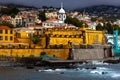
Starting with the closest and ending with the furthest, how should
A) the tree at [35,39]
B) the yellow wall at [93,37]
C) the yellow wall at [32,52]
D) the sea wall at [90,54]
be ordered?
1. the yellow wall at [32,52]
2. the sea wall at [90,54]
3. the tree at [35,39]
4. the yellow wall at [93,37]

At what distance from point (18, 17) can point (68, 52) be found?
5367 cm

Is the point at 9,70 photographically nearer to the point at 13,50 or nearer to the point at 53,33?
the point at 13,50

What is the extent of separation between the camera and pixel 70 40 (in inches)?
3381

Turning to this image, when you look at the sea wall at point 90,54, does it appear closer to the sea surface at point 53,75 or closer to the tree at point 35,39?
the tree at point 35,39

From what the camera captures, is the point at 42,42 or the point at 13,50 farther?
the point at 42,42

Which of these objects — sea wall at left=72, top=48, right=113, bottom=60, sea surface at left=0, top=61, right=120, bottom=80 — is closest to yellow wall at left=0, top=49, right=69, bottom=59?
sea wall at left=72, top=48, right=113, bottom=60

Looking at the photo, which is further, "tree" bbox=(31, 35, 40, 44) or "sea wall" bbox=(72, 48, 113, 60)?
"tree" bbox=(31, 35, 40, 44)

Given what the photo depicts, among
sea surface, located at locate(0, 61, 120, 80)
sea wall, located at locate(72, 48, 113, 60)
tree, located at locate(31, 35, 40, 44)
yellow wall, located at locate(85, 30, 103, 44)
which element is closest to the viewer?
sea surface, located at locate(0, 61, 120, 80)

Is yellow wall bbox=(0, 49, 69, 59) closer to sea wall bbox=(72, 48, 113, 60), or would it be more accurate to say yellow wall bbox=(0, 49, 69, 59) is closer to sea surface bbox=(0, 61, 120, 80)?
sea wall bbox=(72, 48, 113, 60)

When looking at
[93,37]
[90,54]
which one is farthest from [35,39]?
[93,37]

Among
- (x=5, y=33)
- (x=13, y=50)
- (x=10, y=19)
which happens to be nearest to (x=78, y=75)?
(x=13, y=50)

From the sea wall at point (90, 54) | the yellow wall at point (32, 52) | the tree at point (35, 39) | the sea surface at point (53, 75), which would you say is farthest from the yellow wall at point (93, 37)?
the sea surface at point (53, 75)

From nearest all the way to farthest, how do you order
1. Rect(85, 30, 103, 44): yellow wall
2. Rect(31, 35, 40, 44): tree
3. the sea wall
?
the sea wall → Rect(31, 35, 40, 44): tree → Rect(85, 30, 103, 44): yellow wall

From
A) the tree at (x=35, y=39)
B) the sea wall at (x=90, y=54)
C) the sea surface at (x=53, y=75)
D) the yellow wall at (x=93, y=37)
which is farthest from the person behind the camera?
the yellow wall at (x=93, y=37)
